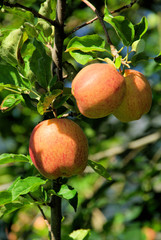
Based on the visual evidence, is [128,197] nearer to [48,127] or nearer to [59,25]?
[48,127]

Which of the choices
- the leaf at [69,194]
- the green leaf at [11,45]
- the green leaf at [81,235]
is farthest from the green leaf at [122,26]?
the green leaf at [81,235]

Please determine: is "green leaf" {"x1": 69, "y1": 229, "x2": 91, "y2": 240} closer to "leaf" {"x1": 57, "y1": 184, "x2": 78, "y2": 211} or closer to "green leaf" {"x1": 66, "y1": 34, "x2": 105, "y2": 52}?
"leaf" {"x1": 57, "y1": 184, "x2": 78, "y2": 211}

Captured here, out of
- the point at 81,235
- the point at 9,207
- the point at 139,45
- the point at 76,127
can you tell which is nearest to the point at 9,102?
the point at 76,127

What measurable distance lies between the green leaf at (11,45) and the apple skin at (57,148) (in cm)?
24

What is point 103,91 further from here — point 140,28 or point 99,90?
point 140,28

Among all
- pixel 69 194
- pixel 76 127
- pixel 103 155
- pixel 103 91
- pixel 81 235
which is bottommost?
pixel 103 155

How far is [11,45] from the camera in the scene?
108cm

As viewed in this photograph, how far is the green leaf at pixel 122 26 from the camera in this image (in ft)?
3.51

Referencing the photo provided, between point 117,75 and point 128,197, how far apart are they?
910 millimetres

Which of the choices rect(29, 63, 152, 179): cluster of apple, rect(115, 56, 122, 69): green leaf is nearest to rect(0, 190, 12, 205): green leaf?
rect(29, 63, 152, 179): cluster of apple

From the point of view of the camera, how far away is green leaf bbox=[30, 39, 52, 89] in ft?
3.38

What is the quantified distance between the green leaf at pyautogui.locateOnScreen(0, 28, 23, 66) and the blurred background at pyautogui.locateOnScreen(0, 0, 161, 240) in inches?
26.6

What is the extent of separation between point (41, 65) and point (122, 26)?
0.28 meters

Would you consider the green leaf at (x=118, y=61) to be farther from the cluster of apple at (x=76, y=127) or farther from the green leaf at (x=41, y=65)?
the green leaf at (x=41, y=65)
